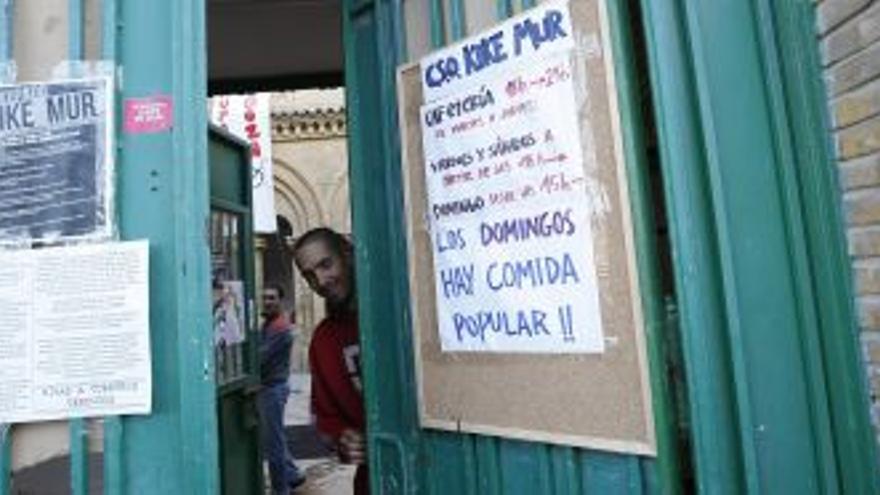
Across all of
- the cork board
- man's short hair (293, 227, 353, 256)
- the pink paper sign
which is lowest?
the cork board

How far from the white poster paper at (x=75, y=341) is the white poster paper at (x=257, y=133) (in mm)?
6825

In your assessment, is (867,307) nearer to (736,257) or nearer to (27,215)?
(736,257)

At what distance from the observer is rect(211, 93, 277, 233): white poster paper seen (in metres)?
9.68

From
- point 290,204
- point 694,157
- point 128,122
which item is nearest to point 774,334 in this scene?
point 694,157

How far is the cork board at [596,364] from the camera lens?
221cm

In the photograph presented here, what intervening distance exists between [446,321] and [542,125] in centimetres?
72

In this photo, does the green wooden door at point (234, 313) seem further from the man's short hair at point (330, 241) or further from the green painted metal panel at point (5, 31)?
the green painted metal panel at point (5, 31)

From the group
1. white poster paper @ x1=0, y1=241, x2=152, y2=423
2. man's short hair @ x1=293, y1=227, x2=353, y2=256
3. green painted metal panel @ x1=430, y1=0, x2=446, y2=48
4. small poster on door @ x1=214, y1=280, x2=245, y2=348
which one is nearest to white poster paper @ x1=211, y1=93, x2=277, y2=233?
small poster on door @ x1=214, y1=280, x2=245, y2=348

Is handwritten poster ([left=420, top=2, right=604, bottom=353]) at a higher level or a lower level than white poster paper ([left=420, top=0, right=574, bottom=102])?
lower

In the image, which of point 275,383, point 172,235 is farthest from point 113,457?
point 275,383

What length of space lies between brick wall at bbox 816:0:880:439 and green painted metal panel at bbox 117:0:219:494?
1.70 metres

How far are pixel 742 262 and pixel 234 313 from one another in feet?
10.5

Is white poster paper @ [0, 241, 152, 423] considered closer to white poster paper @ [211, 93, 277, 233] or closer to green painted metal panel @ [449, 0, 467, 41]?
green painted metal panel @ [449, 0, 467, 41]

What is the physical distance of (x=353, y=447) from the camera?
3789mm
